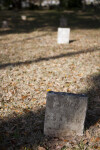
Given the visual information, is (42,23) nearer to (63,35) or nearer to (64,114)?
(63,35)

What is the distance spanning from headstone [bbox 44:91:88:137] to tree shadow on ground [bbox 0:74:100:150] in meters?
0.24

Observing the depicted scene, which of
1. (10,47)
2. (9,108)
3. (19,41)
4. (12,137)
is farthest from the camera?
(19,41)

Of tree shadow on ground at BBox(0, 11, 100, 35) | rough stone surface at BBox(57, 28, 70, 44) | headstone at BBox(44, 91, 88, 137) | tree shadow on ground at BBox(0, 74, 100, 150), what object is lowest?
tree shadow on ground at BBox(0, 74, 100, 150)

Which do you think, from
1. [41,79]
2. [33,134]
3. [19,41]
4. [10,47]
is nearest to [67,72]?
[41,79]

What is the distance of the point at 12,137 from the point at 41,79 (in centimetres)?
254

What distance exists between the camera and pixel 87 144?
10.9 ft

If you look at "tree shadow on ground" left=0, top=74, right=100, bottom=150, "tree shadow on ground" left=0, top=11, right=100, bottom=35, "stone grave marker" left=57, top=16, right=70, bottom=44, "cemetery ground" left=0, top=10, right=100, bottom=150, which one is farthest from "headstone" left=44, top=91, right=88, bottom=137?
"tree shadow on ground" left=0, top=11, right=100, bottom=35

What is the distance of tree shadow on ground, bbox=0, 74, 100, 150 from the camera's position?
11.0 ft

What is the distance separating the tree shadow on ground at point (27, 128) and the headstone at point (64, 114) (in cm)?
24

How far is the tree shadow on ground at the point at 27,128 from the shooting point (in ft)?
11.0

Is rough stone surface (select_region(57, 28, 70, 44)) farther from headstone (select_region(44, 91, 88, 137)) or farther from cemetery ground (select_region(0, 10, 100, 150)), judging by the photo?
headstone (select_region(44, 91, 88, 137))

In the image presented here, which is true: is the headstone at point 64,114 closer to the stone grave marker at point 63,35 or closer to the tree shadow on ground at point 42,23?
the stone grave marker at point 63,35

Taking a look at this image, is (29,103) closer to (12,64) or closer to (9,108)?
(9,108)

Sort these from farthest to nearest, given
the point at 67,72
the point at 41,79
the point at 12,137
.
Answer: the point at 67,72 < the point at 41,79 < the point at 12,137
